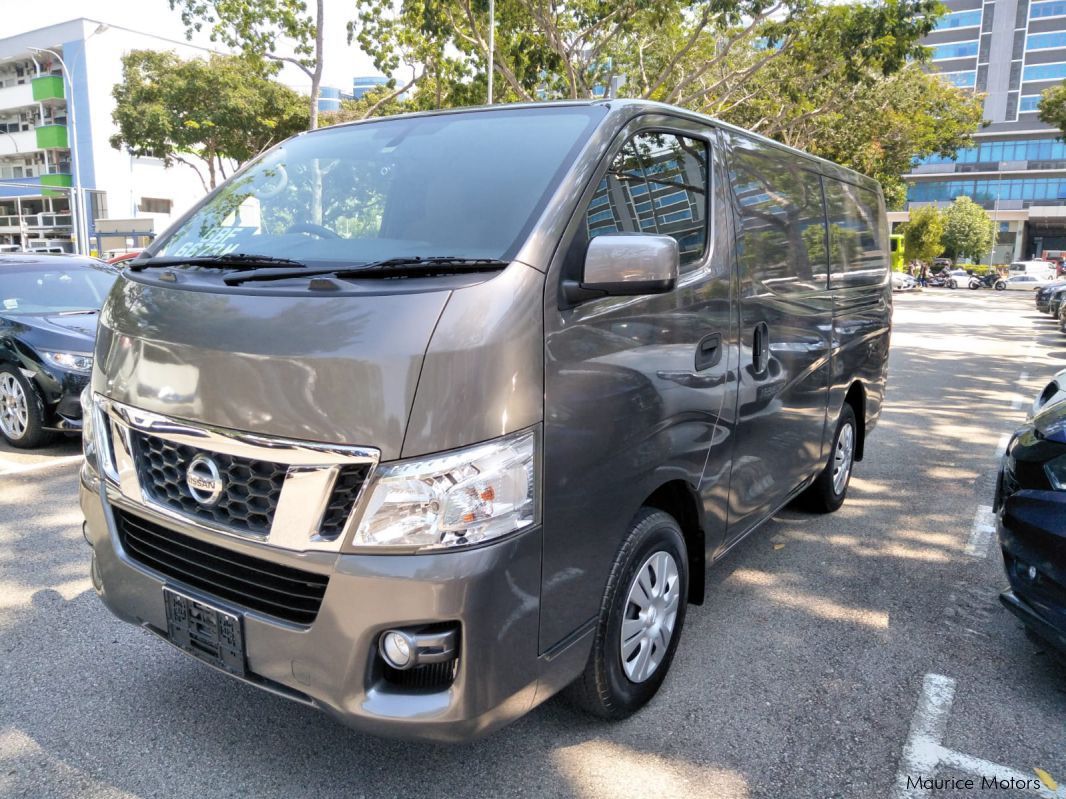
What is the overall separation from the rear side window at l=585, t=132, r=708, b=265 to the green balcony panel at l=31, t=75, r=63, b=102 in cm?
5270

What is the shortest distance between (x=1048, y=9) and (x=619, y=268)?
10725cm

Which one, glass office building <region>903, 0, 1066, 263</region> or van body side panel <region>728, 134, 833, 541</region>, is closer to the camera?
van body side panel <region>728, 134, 833, 541</region>

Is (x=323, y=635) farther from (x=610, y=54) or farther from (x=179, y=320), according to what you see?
(x=610, y=54)

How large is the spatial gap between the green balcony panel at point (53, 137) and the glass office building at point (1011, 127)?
249 ft

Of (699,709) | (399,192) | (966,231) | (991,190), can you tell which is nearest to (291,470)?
(399,192)

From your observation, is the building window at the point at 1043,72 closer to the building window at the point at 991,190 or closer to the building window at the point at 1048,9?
the building window at the point at 1048,9

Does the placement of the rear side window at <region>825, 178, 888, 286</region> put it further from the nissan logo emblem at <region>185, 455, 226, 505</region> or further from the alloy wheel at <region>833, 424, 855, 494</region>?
the nissan logo emblem at <region>185, 455, 226, 505</region>

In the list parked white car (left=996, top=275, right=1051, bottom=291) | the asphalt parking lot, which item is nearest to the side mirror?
the asphalt parking lot

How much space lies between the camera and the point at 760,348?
3.38 meters

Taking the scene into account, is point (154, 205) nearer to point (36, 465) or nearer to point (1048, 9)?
point (36, 465)

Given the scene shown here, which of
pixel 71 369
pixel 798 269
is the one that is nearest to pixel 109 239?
pixel 71 369

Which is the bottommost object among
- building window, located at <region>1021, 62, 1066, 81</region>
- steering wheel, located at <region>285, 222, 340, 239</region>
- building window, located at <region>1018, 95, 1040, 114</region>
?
steering wheel, located at <region>285, 222, 340, 239</region>

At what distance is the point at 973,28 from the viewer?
88250 mm

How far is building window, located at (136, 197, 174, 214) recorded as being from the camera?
48000 millimetres
